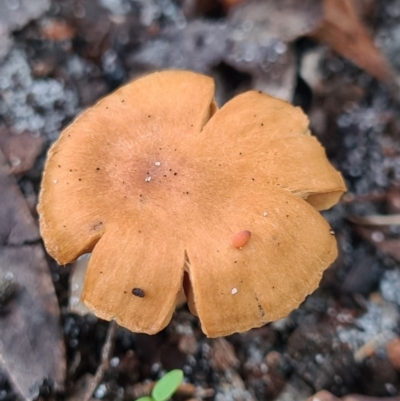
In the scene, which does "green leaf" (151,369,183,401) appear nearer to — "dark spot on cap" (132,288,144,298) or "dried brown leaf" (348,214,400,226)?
"dark spot on cap" (132,288,144,298)

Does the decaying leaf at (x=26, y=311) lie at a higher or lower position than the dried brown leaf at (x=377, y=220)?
higher

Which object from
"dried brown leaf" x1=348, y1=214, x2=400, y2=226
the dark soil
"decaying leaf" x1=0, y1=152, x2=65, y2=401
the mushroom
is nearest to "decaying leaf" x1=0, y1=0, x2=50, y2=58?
the dark soil

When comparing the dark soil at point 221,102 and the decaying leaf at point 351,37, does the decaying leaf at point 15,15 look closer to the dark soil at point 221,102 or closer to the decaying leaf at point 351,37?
the dark soil at point 221,102

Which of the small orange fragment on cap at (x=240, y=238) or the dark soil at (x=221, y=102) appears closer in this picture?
the small orange fragment on cap at (x=240, y=238)

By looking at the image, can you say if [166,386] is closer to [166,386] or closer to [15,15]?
[166,386]

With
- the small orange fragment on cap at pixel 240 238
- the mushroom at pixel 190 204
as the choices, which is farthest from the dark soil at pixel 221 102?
the small orange fragment on cap at pixel 240 238

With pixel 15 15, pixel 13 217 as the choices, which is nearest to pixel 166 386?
pixel 13 217

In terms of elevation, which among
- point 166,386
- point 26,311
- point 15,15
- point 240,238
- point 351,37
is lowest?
point 166,386
